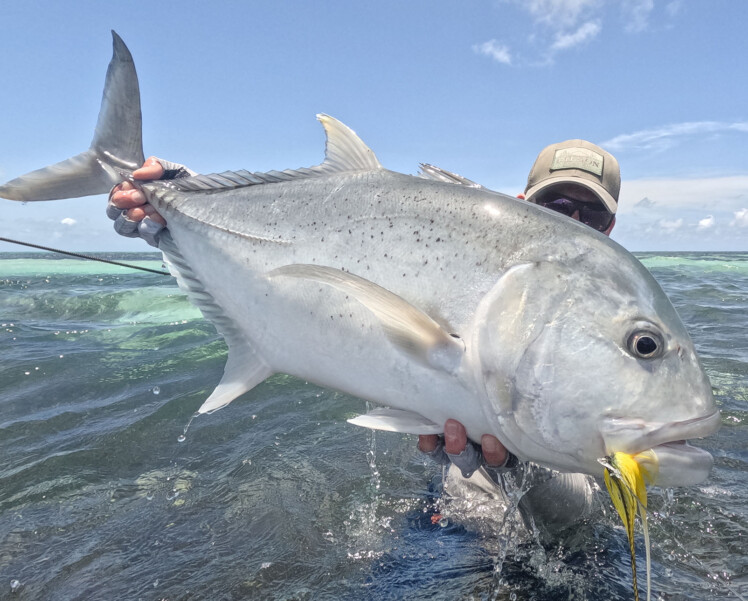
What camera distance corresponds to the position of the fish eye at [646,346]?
157cm

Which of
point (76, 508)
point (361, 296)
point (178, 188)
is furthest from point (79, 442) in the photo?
point (361, 296)

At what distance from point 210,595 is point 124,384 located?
12.3ft

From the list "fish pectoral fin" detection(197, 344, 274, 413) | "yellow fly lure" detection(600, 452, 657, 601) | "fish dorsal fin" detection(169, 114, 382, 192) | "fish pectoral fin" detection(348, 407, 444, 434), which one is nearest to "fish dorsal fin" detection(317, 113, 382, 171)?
"fish dorsal fin" detection(169, 114, 382, 192)

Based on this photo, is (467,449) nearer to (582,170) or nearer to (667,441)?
(667,441)

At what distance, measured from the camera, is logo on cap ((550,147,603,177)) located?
10.1 feet

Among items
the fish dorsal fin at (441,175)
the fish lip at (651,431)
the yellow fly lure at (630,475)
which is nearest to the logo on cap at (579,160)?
the fish dorsal fin at (441,175)

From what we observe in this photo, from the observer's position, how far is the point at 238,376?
2.39m

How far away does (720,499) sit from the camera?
10.2 feet

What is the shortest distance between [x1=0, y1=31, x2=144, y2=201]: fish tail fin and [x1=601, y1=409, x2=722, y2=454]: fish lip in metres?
2.65

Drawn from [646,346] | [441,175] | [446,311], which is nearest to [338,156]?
[441,175]

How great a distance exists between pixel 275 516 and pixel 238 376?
108 centimetres

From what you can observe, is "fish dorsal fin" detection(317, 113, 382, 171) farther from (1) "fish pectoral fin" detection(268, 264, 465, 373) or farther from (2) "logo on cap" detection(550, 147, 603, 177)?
(2) "logo on cap" detection(550, 147, 603, 177)

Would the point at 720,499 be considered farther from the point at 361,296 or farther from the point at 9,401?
the point at 9,401

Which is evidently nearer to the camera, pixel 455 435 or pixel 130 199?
pixel 455 435
